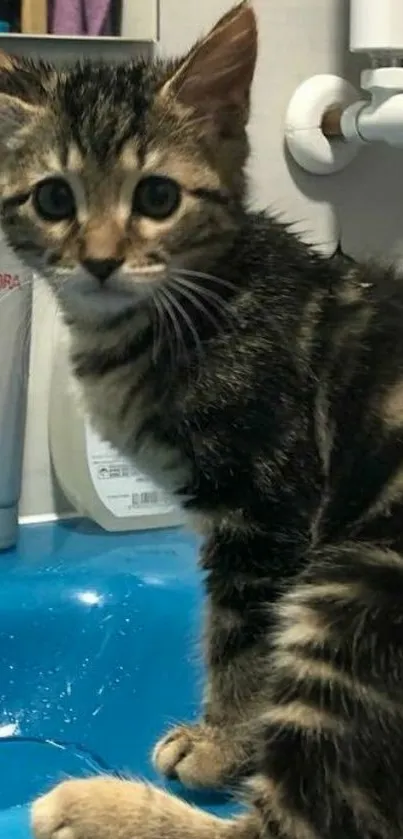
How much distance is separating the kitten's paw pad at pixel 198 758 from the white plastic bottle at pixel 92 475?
355 millimetres

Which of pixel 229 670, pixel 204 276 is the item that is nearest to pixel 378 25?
pixel 204 276

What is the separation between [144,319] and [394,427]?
21cm

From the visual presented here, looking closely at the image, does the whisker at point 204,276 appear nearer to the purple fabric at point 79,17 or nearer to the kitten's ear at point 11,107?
the kitten's ear at point 11,107

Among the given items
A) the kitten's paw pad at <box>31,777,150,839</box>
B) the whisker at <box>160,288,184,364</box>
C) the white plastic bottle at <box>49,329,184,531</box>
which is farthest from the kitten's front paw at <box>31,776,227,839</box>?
the white plastic bottle at <box>49,329,184,531</box>

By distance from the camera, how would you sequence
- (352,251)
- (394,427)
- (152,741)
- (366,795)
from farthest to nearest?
(352,251) < (152,741) < (394,427) < (366,795)

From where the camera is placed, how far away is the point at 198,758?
3.03ft

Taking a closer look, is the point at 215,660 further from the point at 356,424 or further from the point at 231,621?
the point at 356,424

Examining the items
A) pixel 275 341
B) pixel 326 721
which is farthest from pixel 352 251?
pixel 326 721

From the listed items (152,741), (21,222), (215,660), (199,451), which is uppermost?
(21,222)

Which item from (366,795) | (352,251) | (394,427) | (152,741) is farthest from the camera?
(352,251)

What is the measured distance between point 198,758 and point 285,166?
71 centimetres

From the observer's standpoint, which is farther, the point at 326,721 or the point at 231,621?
the point at 231,621

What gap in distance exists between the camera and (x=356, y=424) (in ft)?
2.97

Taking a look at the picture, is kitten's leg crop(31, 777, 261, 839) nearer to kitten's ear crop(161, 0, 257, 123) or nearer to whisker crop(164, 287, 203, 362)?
whisker crop(164, 287, 203, 362)
